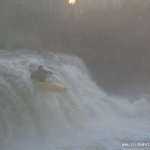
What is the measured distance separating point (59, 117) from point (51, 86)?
3.67ft

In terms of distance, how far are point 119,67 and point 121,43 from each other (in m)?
1.83

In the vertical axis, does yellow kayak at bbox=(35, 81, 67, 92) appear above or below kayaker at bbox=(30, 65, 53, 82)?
below

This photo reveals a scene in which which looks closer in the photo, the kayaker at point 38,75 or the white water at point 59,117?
the white water at point 59,117

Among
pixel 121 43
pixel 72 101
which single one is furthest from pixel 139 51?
pixel 72 101

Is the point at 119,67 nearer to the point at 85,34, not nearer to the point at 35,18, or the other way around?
the point at 85,34

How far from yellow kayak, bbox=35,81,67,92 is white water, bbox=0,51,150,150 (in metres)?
0.16

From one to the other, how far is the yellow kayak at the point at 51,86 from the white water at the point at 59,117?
161 mm

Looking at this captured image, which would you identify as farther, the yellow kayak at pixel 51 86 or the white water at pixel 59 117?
the yellow kayak at pixel 51 86

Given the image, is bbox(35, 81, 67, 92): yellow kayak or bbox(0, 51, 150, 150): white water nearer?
bbox(0, 51, 150, 150): white water

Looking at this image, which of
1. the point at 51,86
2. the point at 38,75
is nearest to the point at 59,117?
the point at 51,86

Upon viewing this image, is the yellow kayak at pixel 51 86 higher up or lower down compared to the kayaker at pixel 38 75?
lower down

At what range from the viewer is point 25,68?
15539 millimetres

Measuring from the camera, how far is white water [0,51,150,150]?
12.5m

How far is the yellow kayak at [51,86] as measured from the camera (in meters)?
14.3
